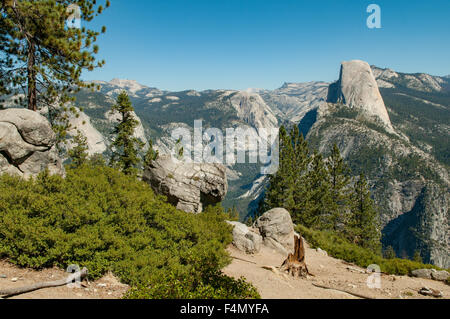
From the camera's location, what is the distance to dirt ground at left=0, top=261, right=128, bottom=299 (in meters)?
6.92

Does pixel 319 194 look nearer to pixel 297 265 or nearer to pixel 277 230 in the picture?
pixel 277 230

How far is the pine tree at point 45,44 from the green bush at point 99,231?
551 cm

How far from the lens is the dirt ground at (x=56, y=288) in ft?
22.7

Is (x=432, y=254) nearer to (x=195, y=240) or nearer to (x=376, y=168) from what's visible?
(x=376, y=168)

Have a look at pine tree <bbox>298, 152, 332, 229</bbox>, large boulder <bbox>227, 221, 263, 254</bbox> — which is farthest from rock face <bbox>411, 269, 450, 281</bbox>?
pine tree <bbox>298, 152, 332, 229</bbox>

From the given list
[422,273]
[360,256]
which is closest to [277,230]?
[360,256]

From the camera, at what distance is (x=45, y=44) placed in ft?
42.3

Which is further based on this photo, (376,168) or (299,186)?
(376,168)

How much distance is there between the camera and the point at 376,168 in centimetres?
17188

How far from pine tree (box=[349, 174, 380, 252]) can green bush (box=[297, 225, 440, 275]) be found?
1388 cm

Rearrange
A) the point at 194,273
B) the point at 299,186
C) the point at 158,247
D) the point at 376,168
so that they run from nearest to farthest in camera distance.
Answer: the point at 194,273 < the point at 158,247 < the point at 299,186 < the point at 376,168
